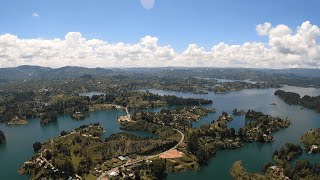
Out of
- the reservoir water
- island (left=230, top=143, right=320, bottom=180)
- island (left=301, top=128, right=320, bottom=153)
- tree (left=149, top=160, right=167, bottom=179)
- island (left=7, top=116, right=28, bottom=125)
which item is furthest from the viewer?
island (left=7, top=116, right=28, bottom=125)

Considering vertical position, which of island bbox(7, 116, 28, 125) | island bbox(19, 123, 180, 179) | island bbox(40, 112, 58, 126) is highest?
island bbox(19, 123, 180, 179)

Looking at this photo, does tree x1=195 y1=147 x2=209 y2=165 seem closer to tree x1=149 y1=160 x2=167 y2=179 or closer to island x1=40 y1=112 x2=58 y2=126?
tree x1=149 y1=160 x2=167 y2=179

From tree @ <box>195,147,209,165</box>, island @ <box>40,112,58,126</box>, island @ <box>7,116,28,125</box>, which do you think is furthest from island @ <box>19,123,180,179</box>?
island @ <box>7,116,28,125</box>

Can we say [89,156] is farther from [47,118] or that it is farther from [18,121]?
[18,121]

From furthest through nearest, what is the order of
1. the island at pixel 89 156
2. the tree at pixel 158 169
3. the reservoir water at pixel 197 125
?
the reservoir water at pixel 197 125 < the island at pixel 89 156 < the tree at pixel 158 169

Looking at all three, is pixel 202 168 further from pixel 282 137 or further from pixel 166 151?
pixel 282 137

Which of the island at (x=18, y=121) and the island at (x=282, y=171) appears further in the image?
the island at (x=18, y=121)

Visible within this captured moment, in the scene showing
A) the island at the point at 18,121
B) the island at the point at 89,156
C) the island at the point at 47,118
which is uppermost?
the island at the point at 89,156

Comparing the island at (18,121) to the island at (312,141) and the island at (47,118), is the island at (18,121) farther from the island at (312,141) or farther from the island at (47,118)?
the island at (312,141)

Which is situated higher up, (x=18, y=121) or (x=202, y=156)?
(x=202, y=156)

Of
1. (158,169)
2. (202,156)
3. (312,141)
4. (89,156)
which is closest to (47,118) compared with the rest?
(89,156)

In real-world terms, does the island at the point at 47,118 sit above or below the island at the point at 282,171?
below

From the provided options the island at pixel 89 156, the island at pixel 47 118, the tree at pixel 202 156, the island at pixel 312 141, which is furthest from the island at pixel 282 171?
the island at pixel 47 118
